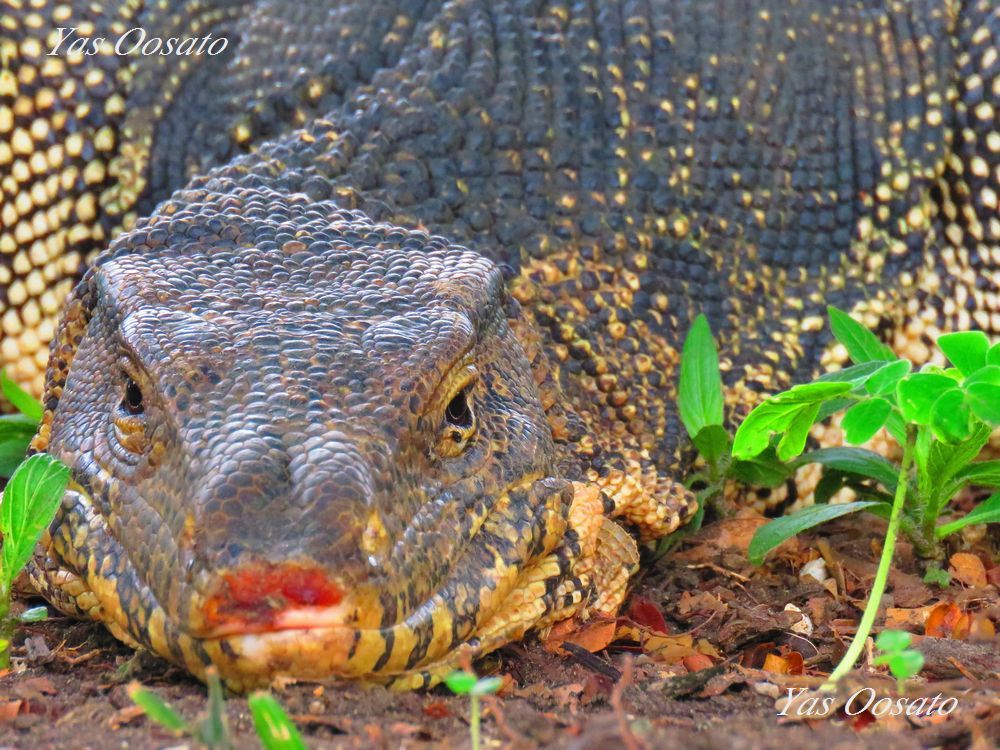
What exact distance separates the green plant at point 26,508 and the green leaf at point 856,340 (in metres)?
2.35

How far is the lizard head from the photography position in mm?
2799

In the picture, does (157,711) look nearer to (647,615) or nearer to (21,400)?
(647,615)

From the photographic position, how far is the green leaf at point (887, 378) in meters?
3.37

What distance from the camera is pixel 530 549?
11.4 feet

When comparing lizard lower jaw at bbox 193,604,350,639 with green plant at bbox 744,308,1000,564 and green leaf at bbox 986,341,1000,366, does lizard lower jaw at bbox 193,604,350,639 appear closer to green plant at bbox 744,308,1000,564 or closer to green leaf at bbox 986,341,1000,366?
green plant at bbox 744,308,1000,564

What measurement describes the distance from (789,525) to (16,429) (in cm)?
264

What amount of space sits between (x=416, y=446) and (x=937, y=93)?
10.2ft

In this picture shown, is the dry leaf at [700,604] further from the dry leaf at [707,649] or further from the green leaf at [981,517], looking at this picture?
the green leaf at [981,517]

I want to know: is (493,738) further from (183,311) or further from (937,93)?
(937,93)

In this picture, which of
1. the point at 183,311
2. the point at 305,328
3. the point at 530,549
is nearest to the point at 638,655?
the point at 530,549

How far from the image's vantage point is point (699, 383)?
14.8 ft

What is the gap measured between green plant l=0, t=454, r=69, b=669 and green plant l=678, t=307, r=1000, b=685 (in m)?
1.73

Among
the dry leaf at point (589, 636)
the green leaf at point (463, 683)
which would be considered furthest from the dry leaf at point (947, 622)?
the green leaf at point (463, 683)

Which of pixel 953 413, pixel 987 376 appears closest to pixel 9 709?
pixel 953 413
